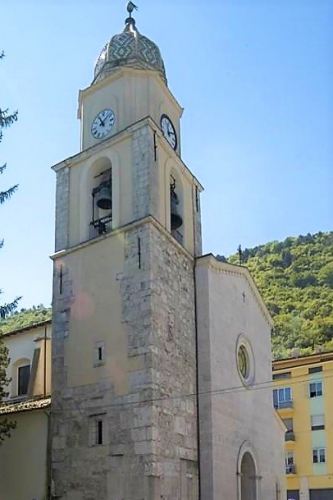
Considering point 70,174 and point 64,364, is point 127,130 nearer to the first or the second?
point 70,174

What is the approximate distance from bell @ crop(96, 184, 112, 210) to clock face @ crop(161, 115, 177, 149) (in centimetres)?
301

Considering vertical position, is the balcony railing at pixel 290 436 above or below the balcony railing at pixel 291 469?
above

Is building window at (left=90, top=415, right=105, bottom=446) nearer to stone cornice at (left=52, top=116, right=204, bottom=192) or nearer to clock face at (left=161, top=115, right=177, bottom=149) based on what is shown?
stone cornice at (left=52, top=116, right=204, bottom=192)

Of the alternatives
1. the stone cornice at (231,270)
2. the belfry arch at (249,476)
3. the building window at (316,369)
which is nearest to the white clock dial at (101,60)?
the stone cornice at (231,270)

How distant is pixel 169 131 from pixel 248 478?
12.9 m

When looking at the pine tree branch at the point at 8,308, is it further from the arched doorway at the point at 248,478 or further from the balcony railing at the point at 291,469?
the balcony railing at the point at 291,469

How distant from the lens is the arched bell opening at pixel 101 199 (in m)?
23.9

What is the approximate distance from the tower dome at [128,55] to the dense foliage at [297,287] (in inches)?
1676

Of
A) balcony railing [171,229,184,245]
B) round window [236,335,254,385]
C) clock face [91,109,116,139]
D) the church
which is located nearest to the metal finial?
the church

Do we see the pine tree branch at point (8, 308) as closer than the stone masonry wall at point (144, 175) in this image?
Yes

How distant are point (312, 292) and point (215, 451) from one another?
65.1 meters

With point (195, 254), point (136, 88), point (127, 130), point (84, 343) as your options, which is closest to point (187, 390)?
point (84, 343)

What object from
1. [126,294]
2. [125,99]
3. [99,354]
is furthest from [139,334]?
[125,99]

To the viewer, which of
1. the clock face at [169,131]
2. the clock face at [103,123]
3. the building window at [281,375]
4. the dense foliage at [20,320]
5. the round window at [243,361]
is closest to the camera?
the clock face at [103,123]
